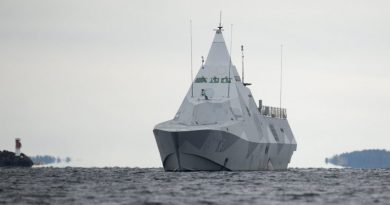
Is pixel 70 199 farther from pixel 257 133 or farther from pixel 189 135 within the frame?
pixel 257 133

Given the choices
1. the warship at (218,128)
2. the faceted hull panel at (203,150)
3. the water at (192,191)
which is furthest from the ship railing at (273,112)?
the water at (192,191)

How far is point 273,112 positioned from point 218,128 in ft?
108

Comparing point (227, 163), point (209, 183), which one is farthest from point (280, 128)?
point (209, 183)

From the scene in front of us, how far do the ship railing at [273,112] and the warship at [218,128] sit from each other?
1.55m

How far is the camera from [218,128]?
12450 centimetres

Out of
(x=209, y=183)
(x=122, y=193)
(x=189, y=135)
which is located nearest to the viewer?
(x=122, y=193)

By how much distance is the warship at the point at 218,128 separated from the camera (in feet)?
407

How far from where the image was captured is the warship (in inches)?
4889

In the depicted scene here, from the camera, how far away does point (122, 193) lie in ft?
268

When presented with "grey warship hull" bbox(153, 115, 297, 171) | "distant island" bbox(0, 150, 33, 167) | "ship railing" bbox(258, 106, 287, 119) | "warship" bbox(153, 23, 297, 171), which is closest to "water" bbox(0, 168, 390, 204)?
"grey warship hull" bbox(153, 115, 297, 171)

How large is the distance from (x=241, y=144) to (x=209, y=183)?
3164 centimetres

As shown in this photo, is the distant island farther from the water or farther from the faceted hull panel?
the water

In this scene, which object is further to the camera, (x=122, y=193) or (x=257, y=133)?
(x=257, y=133)

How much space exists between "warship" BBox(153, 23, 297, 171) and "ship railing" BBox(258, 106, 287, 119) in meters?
1.55
